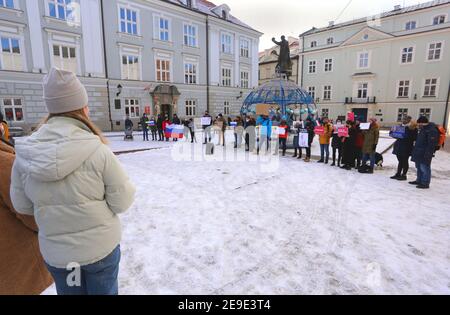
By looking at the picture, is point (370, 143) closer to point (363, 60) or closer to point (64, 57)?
point (64, 57)

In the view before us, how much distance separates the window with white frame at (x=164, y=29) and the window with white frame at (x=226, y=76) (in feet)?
26.4

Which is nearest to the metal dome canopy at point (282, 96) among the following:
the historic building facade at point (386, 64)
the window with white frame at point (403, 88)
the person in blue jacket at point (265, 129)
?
the person in blue jacket at point (265, 129)

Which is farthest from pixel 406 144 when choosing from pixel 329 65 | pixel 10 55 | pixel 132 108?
pixel 329 65

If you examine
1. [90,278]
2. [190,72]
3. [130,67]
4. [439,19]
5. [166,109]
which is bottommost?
[90,278]

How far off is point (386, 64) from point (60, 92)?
127 ft

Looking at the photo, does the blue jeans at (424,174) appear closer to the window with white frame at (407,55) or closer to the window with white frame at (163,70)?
the window with white frame at (163,70)

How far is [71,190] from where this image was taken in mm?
1541

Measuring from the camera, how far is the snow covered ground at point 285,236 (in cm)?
321

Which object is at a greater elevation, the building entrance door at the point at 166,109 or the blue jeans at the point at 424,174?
the building entrance door at the point at 166,109

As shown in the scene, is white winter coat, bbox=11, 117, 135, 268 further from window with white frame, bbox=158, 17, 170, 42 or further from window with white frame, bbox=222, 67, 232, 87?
window with white frame, bbox=222, 67, 232, 87

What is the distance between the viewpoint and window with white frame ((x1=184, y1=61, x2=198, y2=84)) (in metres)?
28.0

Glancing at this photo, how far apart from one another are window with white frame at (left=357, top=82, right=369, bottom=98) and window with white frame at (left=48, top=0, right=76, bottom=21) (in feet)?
109
